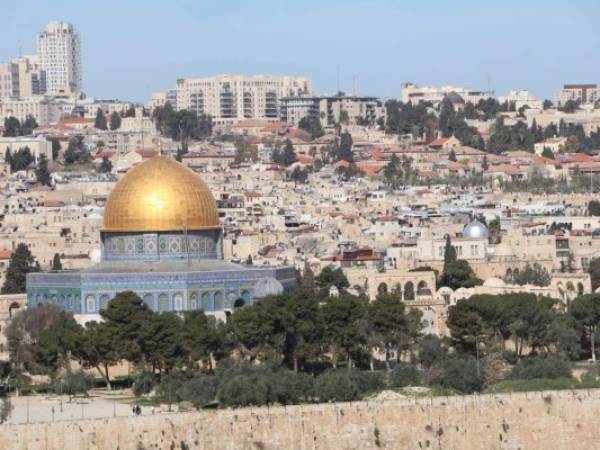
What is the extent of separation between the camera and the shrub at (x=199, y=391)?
1710 inches

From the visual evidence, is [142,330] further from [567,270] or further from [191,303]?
[567,270]

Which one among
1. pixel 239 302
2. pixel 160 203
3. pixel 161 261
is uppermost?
pixel 160 203

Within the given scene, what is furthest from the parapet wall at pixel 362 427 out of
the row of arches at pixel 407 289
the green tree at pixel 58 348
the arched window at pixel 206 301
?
the row of arches at pixel 407 289

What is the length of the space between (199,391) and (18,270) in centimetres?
2440

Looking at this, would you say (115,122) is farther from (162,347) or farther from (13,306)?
(162,347)

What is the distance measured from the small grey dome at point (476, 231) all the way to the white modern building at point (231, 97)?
76959mm

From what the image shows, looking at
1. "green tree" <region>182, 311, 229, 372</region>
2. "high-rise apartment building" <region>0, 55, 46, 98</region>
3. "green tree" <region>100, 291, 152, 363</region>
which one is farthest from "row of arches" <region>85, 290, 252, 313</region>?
"high-rise apartment building" <region>0, 55, 46, 98</region>

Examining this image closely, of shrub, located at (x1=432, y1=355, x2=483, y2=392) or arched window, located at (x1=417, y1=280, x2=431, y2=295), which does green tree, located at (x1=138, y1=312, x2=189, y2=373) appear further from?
arched window, located at (x1=417, y1=280, x2=431, y2=295)

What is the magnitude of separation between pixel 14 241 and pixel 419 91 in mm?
93290

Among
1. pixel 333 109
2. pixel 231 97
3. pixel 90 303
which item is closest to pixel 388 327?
pixel 90 303

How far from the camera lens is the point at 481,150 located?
130250 mm

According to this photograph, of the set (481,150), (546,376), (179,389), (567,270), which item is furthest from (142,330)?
(481,150)

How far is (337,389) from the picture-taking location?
1702 inches

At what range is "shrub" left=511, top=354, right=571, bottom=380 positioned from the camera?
46.7 metres
